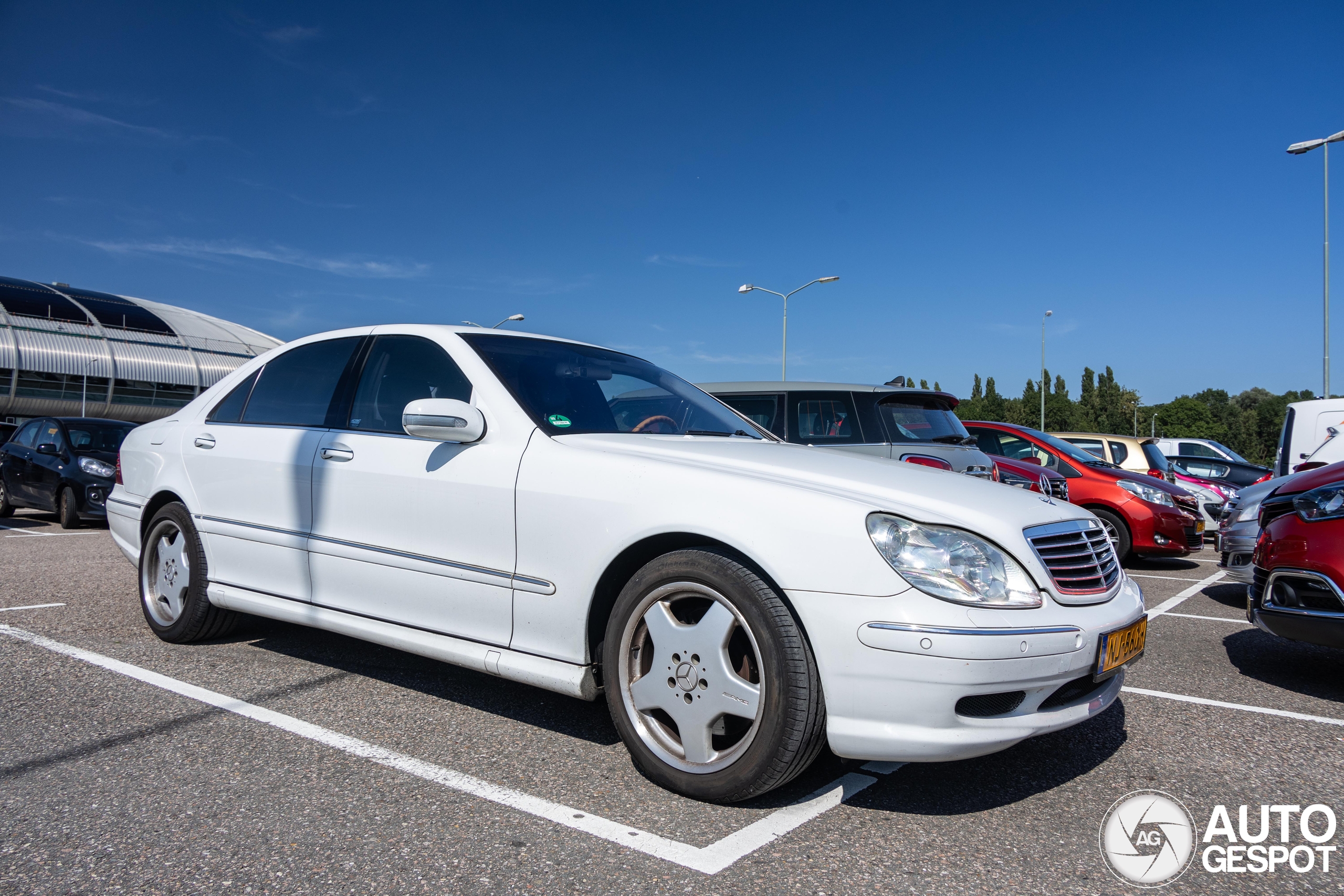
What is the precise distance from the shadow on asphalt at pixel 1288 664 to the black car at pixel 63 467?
461 inches

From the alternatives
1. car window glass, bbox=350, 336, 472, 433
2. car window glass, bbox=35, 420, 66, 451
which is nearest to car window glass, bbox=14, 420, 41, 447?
car window glass, bbox=35, 420, 66, 451

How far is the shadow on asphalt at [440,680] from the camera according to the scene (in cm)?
329

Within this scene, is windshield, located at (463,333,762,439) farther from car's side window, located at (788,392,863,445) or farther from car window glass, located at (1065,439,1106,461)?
car window glass, located at (1065,439,1106,461)

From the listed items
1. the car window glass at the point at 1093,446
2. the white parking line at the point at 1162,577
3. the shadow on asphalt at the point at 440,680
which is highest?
the car window glass at the point at 1093,446

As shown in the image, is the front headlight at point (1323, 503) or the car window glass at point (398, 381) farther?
the front headlight at point (1323, 503)

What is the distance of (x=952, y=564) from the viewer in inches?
93.7

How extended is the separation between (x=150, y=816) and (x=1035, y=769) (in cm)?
275

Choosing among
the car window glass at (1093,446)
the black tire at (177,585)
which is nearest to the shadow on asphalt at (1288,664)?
the black tire at (177,585)

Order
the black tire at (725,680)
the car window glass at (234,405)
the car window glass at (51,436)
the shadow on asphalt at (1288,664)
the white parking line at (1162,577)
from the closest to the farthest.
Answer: the black tire at (725,680)
the shadow on asphalt at (1288,664)
the car window glass at (234,405)
the white parking line at (1162,577)
the car window glass at (51,436)

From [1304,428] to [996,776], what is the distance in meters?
9.80

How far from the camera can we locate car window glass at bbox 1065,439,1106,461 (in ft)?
42.1

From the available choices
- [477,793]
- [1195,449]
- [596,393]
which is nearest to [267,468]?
[596,393]

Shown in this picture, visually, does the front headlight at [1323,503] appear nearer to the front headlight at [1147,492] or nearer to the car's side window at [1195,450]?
the front headlight at [1147,492]

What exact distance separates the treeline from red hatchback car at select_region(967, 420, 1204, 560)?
79622 millimetres
